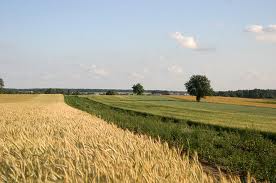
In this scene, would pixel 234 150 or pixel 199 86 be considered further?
pixel 199 86

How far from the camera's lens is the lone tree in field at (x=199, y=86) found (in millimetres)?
101500

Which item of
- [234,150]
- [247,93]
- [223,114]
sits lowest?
[223,114]

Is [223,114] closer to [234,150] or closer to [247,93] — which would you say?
[234,150]

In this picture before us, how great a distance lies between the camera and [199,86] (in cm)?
10200

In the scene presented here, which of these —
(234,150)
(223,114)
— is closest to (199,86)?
(223,114)

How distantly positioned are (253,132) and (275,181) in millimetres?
11327

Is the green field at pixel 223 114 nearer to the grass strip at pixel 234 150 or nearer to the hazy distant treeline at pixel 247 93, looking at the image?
the grass strip at pixel 234 150

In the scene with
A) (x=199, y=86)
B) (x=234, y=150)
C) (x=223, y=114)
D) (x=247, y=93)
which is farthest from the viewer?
(x=247, y=93)

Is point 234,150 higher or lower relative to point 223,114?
higher

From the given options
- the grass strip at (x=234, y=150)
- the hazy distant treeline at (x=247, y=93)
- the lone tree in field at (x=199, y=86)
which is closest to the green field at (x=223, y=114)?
the grass strip at (x=234, y=150)

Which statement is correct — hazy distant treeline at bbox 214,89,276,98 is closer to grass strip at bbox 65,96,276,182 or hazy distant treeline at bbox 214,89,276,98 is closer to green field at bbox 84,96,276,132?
→ green field at bbox 84,96,276,132

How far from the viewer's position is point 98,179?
448 centimetres

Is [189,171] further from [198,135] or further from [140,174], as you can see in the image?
[198,135]

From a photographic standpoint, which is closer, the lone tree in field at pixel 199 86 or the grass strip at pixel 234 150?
the grass strip at pixel 234 150
